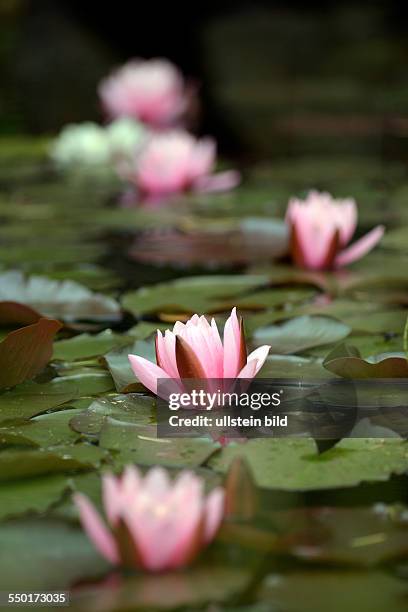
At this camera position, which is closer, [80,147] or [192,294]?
[192,294]

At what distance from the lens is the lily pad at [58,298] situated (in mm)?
1585

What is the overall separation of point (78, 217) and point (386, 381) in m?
1.49

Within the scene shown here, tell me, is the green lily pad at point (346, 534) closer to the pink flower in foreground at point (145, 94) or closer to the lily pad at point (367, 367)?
the lily pad at point (367, 367)

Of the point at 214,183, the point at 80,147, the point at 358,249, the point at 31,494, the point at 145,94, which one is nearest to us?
the point at 31,494

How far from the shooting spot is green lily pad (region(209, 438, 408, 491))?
36.7 inches

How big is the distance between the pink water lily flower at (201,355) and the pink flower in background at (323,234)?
710 mm

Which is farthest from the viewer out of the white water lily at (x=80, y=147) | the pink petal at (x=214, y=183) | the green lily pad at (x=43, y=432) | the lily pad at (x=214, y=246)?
the white water lily at (x=80, y=147)

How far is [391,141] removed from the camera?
375cm

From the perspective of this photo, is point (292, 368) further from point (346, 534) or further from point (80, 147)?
point (80, 147)

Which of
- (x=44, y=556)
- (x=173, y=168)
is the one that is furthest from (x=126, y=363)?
(x=173, y=168)

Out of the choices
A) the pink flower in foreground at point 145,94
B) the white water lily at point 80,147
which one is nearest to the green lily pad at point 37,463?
the white water lily at point 80,147

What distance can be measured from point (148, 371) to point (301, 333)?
0.36 m

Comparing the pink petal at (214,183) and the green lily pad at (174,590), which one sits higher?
the pink petal at (214,183)

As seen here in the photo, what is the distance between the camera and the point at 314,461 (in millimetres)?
975
